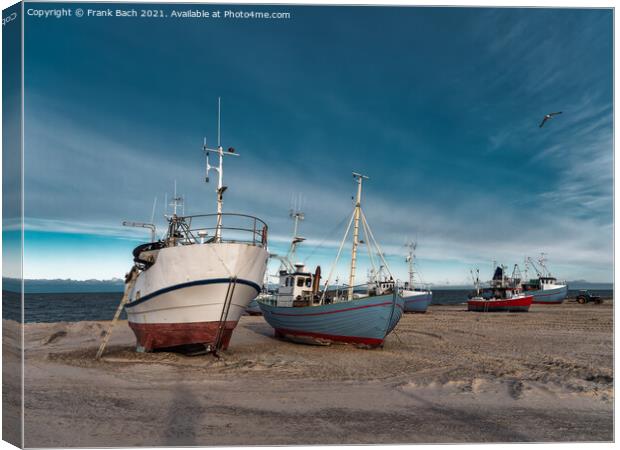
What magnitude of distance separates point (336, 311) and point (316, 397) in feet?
30.0

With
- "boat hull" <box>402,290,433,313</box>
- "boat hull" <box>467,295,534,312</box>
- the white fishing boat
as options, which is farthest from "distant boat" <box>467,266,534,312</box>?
the white fishing boat

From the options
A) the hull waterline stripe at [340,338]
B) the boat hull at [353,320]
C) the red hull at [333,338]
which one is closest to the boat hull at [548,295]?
the red hull at [333,338]

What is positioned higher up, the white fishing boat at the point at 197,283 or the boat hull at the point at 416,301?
the white fishing boat at the point at 197,283

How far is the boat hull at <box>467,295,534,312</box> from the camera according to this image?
47.8 metres

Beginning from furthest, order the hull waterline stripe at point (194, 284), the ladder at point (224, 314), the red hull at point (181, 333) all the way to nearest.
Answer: the red hull at point (181, 333) → the ladder at point (224, 314) → the hull waterline stripe at point (194, 284)

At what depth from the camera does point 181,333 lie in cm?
1605

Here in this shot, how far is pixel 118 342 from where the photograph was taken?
2264 centimetres

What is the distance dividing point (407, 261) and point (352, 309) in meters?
41.1

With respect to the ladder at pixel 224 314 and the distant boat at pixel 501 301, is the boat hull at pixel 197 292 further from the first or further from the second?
the distant boat at pixel 501 301

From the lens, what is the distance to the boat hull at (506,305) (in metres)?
47.8

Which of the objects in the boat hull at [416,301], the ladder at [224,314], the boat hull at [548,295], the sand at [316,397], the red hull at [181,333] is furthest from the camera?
the boat hull at [548,295]

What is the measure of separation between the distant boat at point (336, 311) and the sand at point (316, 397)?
1249mm

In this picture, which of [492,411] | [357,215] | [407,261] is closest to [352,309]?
[357,215]

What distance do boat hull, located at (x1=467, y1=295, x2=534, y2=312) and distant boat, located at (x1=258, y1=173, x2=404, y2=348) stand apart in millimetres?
33303
